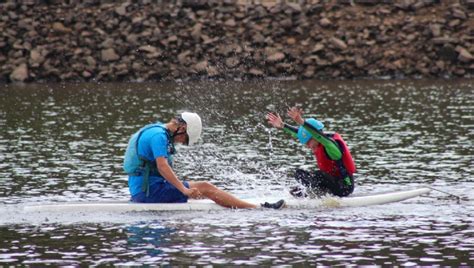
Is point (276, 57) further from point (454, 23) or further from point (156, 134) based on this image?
point (156, 134)

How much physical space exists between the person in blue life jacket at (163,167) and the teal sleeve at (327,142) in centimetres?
163

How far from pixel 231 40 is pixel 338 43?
21.6ft

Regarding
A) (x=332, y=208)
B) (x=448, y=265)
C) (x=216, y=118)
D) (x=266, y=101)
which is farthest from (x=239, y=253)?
(x=266, y=101)

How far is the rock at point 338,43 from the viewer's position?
73188 mm

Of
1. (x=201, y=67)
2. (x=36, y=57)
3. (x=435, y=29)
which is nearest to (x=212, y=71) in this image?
(x=201, y=67)

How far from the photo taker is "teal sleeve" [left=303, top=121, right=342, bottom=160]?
1030 inches

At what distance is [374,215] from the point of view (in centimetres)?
2545

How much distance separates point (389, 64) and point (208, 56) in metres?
10.8

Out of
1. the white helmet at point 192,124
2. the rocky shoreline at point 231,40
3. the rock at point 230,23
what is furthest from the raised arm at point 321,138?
the rock at point 230,23

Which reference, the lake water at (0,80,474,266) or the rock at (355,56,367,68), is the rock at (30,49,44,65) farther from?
the rock at (355,56,367,68)

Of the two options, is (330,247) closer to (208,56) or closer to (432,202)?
(432,202)

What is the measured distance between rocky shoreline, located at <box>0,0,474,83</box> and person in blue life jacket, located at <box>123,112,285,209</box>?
44834 mm

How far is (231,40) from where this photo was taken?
2945 inches

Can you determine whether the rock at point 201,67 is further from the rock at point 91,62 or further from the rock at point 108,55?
the rock at point 91,62
